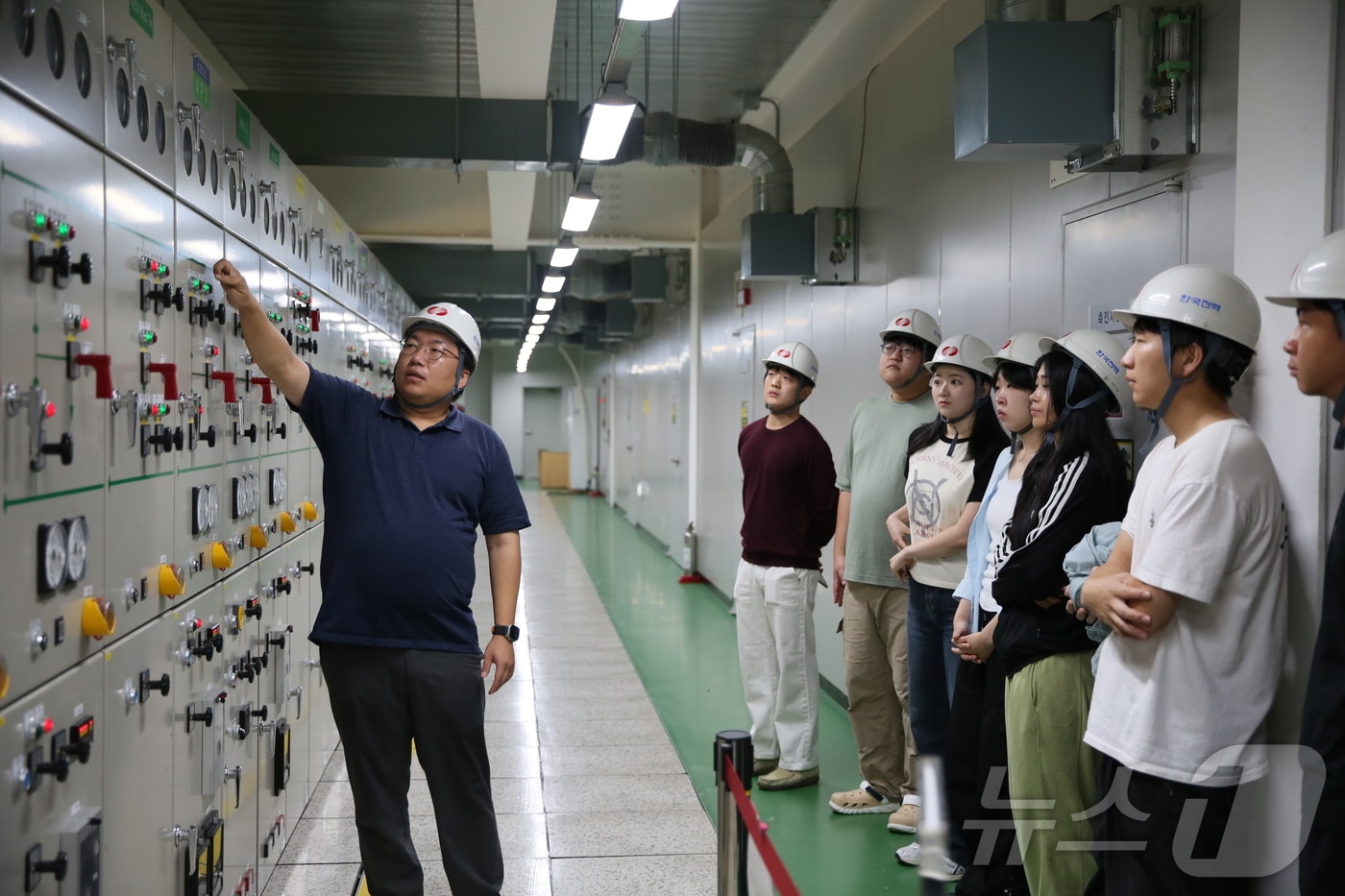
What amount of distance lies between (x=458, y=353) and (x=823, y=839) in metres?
2.20

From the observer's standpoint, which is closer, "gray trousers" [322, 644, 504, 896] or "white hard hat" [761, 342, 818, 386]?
"gray trousers" [322, 644, 504, 896]

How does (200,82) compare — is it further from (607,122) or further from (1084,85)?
(1084,85)

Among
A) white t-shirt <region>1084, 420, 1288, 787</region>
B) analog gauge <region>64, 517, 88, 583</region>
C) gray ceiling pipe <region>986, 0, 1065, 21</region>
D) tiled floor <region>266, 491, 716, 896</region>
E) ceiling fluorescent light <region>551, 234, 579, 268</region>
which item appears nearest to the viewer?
analog gauge <region>64, 517, 88, 583</region>

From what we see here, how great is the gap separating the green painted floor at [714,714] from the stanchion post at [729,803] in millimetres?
1160

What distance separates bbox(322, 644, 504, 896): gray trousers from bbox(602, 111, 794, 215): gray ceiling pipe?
409cm

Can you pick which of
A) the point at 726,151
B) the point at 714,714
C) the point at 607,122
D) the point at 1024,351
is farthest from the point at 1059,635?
the point at 726,151

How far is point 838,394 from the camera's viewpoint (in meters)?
5.88

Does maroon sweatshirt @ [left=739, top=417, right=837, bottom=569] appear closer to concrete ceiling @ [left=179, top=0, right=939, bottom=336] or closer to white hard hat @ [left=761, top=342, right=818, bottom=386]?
white hard hat @ [left=761, top=342, right=818, bottom=386]

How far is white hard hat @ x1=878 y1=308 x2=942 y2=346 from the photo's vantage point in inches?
160

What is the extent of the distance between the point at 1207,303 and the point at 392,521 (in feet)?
6.76

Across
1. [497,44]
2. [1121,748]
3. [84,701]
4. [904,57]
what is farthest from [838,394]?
[84,701]

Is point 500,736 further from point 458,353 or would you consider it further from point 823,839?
point 458,353

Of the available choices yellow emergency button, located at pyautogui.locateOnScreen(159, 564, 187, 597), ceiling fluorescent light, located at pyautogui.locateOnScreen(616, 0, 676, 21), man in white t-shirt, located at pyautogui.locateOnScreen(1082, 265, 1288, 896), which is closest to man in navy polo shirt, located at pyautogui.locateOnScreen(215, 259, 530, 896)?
yellow emergency button, located at pyautogui.locateOnScreen(159, 564, 187, 597)

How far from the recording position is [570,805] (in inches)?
169
